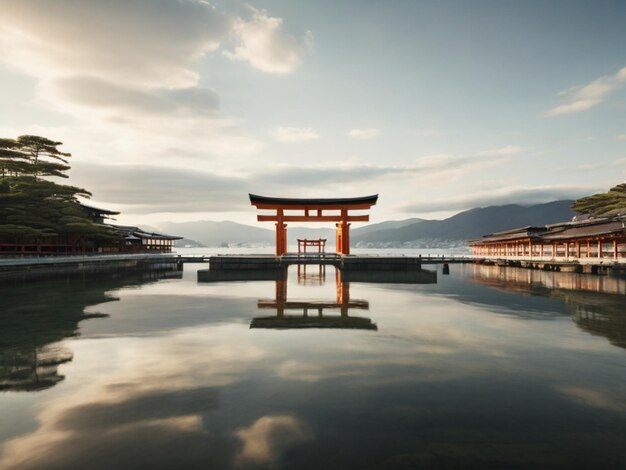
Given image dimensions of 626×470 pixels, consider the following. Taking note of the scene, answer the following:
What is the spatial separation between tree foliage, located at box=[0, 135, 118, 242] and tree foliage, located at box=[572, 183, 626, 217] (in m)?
61.9

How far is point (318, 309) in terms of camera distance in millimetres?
14430

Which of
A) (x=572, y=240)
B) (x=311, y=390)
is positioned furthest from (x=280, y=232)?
(x=572, y=240)

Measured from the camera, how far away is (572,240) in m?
34.1

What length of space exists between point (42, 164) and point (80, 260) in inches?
452

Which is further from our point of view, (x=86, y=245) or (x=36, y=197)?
(x=86, y=245)

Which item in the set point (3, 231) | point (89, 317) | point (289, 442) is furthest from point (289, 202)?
point (289, 442)

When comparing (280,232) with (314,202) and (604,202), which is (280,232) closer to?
(314,202)

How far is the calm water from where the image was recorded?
4.29 m

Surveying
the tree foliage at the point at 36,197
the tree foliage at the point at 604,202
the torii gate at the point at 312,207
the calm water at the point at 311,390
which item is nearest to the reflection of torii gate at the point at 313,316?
the calm water at the point at 311,390

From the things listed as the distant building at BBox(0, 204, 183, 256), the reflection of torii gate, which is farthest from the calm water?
the distant building at BBox(0, 204, 183, 256)

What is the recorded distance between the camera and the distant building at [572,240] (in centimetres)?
3023

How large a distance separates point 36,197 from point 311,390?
134 feet

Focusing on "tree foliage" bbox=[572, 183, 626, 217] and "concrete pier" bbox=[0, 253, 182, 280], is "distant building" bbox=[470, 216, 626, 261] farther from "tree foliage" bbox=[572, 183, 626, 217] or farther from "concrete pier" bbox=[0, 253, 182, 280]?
"concrete pier" bbox=[0, 253, 182, 280]

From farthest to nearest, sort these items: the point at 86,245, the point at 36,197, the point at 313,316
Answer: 1. the point at 86,245
2. the point at 36,197
3. the point at 313,316
